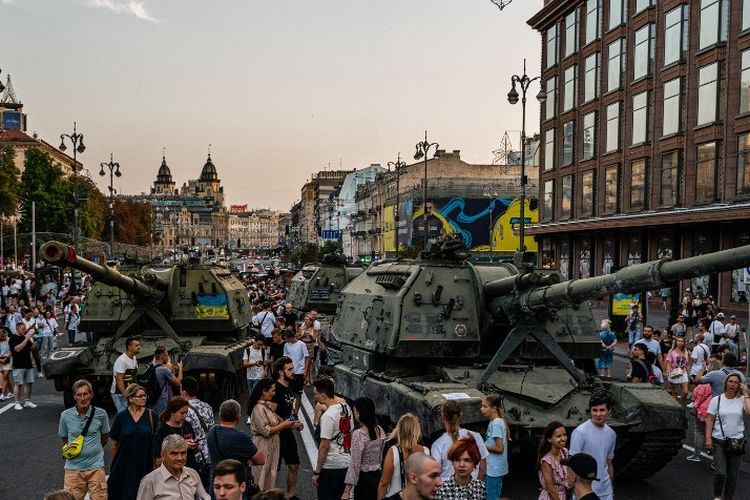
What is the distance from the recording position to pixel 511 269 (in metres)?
12.8

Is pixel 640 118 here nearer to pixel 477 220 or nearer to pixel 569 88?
pixel 569 88

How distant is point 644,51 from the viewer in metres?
36.6

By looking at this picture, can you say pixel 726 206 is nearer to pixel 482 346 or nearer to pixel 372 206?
pixel 482 346

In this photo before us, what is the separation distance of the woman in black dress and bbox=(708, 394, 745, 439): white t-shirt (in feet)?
19.4

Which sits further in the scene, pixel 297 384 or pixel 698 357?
pixel 698 357

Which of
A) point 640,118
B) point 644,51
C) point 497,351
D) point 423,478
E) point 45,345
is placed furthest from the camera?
point 640,118

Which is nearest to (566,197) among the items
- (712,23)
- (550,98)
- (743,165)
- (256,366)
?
(550,98)

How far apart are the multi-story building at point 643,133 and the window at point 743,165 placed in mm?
41

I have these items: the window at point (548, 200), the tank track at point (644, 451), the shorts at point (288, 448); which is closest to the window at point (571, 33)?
the window at point (548, 200)

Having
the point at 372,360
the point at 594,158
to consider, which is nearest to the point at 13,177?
the point at 594,158

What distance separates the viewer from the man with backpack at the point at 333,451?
24.9 ft

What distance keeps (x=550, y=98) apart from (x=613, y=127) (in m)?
7.89

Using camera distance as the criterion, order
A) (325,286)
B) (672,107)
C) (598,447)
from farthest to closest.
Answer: (672,107), (325,286), (598,447)

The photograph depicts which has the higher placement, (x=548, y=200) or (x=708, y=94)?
(x=708, y=94)
